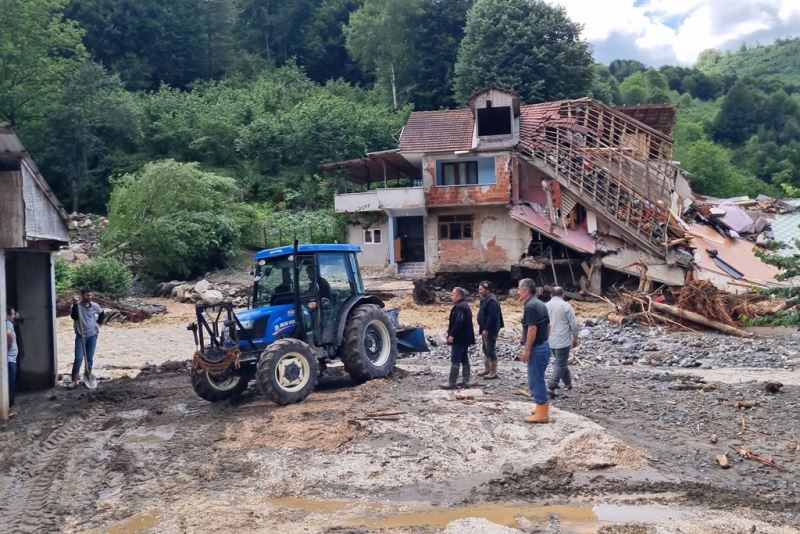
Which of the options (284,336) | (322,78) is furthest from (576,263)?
(322,78)

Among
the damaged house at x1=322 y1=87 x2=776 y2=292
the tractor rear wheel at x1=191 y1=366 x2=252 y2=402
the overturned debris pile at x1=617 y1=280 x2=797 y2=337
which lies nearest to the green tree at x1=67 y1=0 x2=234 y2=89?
the damaged house at x1=322 y1=87 x2=776 y2=292

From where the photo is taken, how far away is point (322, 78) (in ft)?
229

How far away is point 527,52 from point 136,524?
1666 inches

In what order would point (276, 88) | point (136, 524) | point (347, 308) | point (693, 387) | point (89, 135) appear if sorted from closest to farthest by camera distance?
point (136, 524)
point (347, 308)
point (693, 387)
point (89, 135)
point (276, 88)

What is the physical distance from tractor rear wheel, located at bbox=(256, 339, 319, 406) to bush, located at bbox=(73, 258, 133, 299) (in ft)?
63.2

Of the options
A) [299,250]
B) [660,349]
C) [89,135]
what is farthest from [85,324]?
[89,135]

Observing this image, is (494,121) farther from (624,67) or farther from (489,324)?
(624,67)

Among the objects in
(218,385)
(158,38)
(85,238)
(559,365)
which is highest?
(158,38)

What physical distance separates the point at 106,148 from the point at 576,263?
3082 centimetres

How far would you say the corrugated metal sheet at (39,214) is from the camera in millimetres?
12539

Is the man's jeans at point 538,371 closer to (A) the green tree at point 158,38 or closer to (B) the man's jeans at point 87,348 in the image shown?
(B) the man's jeans at point 87,348

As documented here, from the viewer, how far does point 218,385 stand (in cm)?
1184

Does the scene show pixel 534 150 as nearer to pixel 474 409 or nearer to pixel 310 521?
pixel 474 409

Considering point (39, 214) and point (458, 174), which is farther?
point (458, 174)
